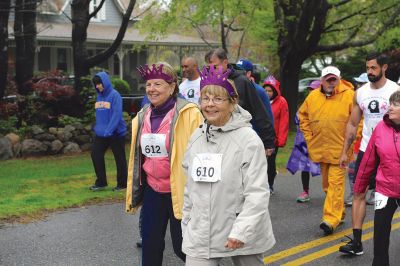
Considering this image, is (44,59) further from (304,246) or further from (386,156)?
(386,156)

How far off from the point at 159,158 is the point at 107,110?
192 inches

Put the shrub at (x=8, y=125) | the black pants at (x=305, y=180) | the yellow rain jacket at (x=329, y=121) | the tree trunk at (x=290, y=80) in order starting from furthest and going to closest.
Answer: the tree trunk at (x=290, y=80) → the shrub at (x=8, y=125) → the black pants at (x=305, y=180) → the yellow rain jacket at (x=329, y=121)

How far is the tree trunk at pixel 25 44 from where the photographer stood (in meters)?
15.8

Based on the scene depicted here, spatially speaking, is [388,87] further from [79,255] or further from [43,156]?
[43,156]

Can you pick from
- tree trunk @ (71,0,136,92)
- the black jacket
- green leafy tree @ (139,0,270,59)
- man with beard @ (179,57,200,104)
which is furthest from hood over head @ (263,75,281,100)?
green leafy tree @ (139,0,270,59)

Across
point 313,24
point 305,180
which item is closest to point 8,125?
point 305,180

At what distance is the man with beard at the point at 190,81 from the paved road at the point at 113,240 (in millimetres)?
1828

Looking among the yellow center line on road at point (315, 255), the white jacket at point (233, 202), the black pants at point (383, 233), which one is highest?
the white jacket at point (233, 202)

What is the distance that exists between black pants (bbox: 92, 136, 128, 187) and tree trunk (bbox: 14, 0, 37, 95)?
684 cm

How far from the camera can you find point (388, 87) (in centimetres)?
607

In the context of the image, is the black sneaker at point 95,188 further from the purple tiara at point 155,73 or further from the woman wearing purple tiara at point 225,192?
the woman wearing purple tiara at point 225,192

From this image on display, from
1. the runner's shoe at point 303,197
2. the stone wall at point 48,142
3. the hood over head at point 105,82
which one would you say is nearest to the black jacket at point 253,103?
the runner's shoe at point 303,197

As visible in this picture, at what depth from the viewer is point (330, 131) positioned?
7016mm

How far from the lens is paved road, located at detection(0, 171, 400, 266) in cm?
576
